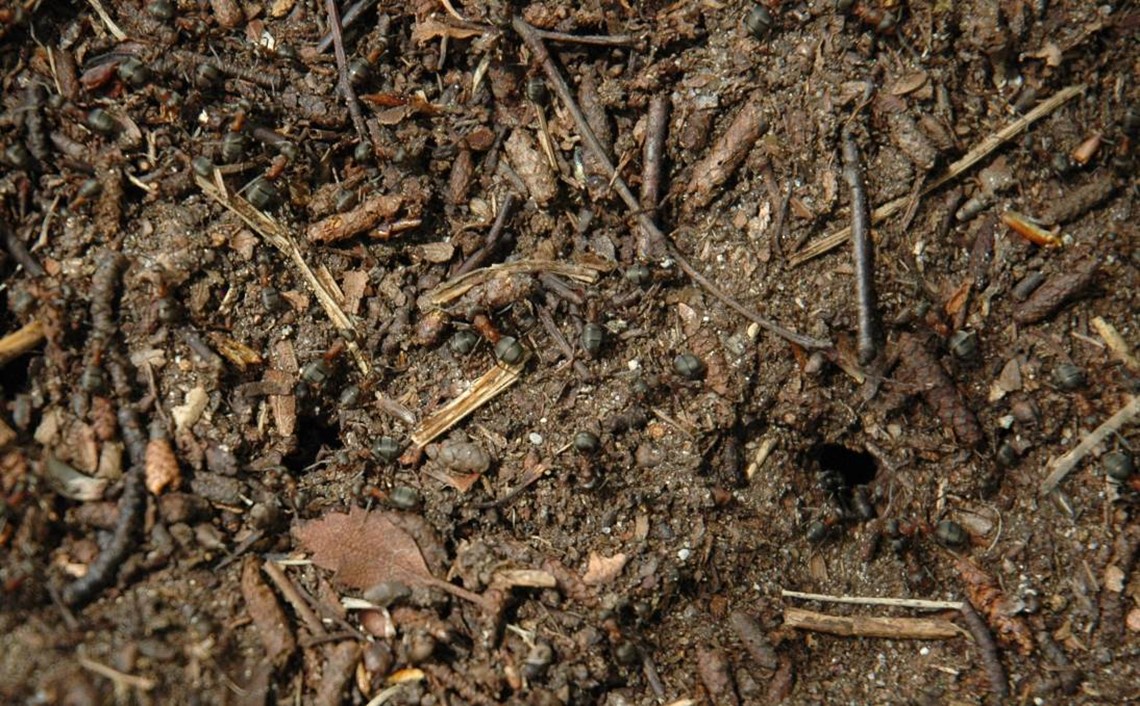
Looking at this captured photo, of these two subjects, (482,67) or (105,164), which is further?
(482,67)

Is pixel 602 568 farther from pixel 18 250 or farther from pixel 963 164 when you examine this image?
pixel 18 250

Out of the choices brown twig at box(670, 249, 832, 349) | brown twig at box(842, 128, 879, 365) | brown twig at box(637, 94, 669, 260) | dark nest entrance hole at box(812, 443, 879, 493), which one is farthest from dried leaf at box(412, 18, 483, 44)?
dark nest entrance hole at box(812, 443, 879, 493)

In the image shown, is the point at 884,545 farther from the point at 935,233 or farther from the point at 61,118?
the point at 61,118

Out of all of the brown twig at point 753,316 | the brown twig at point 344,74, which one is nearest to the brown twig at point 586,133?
the brown twig at point 753,316

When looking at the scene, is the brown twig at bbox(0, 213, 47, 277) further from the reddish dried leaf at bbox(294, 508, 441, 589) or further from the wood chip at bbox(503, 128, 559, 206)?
the wood chip at bbox(503, 128, 559, 206)

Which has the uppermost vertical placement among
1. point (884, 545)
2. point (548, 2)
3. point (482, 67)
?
point (548, 2)

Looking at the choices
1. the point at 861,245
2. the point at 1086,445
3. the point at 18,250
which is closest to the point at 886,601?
the point at 1086,445

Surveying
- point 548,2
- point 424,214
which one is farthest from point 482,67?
point 424,214

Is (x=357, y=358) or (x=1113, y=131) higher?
(x=1113, y=131)
